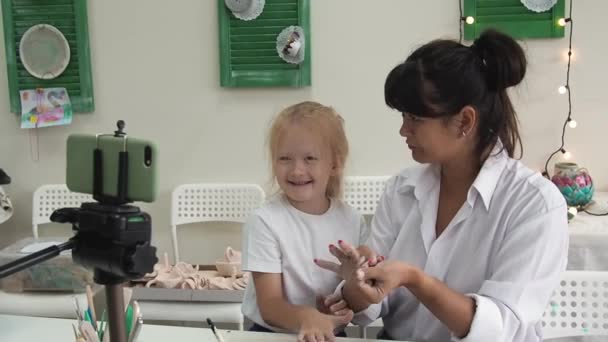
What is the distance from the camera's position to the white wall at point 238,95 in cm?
255

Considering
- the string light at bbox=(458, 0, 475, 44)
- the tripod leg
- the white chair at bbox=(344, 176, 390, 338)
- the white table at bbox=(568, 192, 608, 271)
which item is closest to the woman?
the tripod leg

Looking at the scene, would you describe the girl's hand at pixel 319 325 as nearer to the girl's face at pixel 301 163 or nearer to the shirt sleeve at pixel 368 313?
the shirt sleeve at pixel 368 313


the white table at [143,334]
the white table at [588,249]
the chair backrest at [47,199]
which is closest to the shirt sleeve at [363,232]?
the white table at [143,334]

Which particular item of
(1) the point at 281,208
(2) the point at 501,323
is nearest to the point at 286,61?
(1) the point at 281,208

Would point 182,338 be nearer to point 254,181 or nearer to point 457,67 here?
point 457,67

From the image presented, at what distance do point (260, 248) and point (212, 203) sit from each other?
1.37 meters

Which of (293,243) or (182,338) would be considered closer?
(182,338)

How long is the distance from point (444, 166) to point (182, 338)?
69 cm

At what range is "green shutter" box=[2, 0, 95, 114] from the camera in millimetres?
2766

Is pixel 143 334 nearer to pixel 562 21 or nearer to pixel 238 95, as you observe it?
pixel 238 95

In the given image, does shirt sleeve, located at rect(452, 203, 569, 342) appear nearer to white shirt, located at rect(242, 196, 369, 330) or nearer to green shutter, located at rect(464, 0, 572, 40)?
white shirt, located at rect(242, 196, 369, 330)

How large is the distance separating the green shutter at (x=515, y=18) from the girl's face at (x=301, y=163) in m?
1.39

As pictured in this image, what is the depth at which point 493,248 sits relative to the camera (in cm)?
124

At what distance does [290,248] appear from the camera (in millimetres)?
1409
